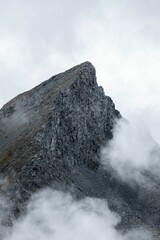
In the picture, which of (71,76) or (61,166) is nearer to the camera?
(61,166)

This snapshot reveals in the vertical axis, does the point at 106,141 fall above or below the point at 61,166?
above

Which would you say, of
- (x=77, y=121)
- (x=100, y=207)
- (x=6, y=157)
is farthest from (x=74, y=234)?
(x=77, y=121)

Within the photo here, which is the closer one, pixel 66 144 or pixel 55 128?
pixel 55 128

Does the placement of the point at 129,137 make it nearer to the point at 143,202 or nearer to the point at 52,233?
the point at 143,202

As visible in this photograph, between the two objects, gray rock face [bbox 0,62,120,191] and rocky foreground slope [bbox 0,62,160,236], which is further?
gray rock face [bbox 0,62,120,191]

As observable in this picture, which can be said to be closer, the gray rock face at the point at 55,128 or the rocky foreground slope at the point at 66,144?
the rocky foreground slope at the point at 66,144

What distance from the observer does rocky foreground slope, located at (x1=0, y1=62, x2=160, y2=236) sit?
96875 mm

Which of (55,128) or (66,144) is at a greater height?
(55,128)

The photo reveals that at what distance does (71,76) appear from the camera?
126 metres

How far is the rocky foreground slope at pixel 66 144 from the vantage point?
318 feet

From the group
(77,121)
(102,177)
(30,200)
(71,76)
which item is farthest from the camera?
(71,76)

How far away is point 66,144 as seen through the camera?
Answer: 110 metres

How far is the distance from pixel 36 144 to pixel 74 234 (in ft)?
73.3

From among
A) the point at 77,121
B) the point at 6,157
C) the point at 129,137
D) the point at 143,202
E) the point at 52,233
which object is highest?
the point at 129,137
